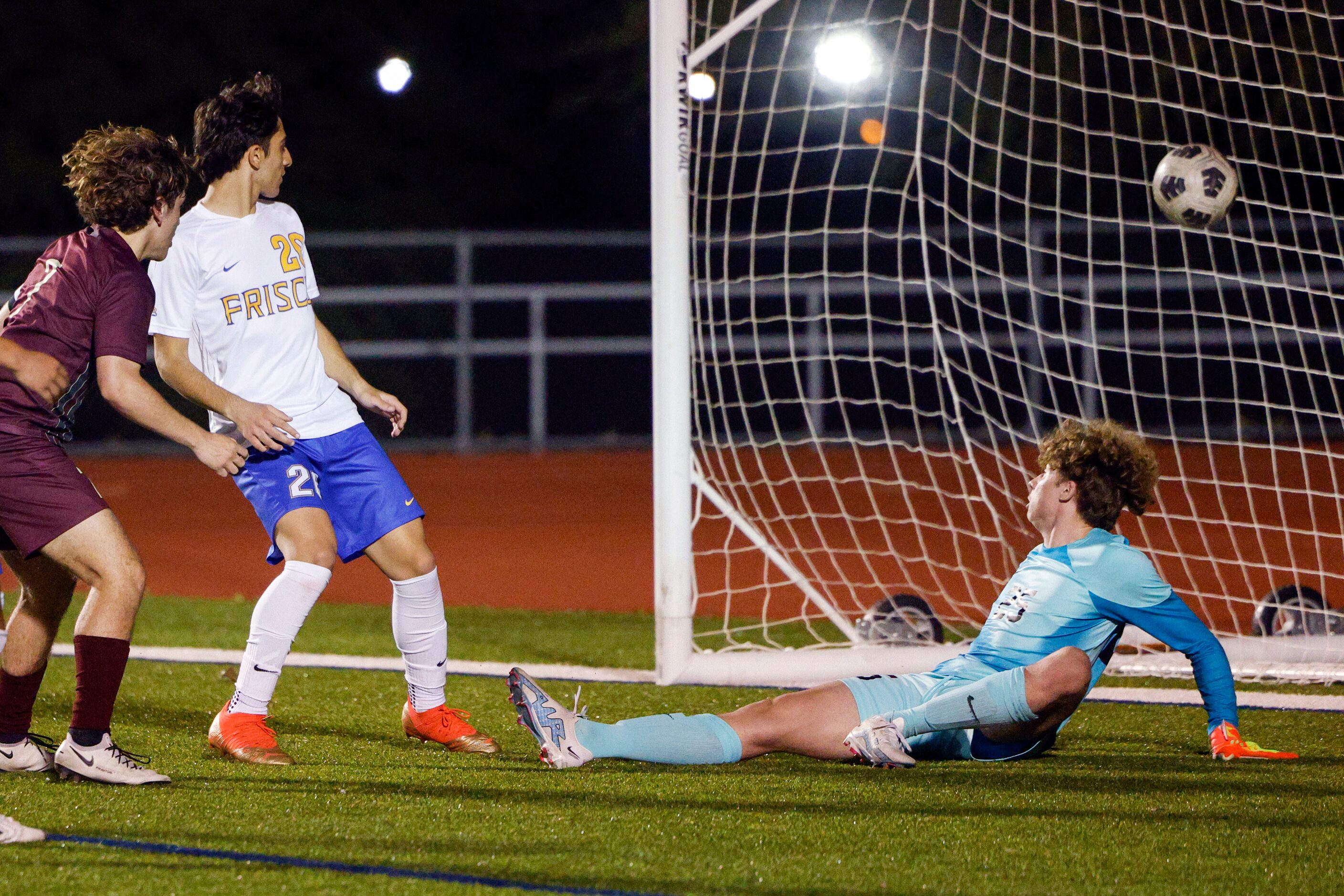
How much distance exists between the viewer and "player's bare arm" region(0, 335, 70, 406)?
129 inches

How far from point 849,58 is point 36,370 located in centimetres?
455

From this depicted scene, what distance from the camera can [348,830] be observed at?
3068 millimetres

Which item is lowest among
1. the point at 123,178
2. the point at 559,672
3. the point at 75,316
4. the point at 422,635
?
the point at 559,672

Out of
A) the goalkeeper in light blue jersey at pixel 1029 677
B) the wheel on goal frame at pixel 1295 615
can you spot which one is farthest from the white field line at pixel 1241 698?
the goalkeeper in light blue jersey at pixel 1029 677

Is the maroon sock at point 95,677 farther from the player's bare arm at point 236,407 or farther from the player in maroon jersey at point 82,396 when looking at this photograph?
the player's bare arm at point 236,407

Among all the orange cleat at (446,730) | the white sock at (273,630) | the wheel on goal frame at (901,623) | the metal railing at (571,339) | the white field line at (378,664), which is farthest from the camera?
the metal railing at (571,339)

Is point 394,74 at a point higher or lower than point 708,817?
higher

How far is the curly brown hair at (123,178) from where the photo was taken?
11.1ft

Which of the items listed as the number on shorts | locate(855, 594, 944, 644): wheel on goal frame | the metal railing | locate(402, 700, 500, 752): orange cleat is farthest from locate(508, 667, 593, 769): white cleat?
the metal railing

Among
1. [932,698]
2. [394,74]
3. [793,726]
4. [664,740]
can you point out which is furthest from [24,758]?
[394,74]

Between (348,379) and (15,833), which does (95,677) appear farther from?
(348,379)

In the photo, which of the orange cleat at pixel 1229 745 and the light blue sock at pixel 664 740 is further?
the orange cleat at pixel 1229 745

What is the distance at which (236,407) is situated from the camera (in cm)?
368

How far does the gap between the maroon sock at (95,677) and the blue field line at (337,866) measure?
0.42 meters
